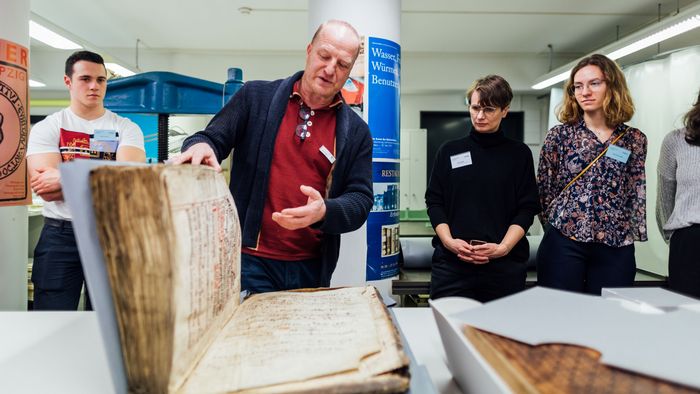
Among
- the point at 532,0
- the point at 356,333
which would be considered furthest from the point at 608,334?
the point at 532,0

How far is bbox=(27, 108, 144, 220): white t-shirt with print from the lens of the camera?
6.41ft

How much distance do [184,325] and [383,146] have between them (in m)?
2.12

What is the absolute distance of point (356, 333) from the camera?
0.49 metres

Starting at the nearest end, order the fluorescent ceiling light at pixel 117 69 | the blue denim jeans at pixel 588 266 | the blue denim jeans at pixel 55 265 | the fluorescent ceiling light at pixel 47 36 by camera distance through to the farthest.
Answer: the blue denim jeans at pixel 588 266
the blue denim jeans at pixel 55 265
the fluorescent ceiling light at pixel 47 36
the fluorescent ceiling light at pixel 117 69

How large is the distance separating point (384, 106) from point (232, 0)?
2990 millimetres

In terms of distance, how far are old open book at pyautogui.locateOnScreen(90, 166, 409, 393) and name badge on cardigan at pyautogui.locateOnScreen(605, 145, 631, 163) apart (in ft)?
5.21

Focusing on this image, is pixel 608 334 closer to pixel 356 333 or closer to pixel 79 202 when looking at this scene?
pixel 356 333

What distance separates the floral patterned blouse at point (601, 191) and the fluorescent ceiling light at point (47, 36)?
4.88m

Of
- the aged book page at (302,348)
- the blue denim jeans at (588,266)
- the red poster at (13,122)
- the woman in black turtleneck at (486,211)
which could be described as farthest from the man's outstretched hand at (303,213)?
the red poster at (13,122)

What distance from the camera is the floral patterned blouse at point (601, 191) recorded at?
1646mm

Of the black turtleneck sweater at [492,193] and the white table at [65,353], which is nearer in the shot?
the white table at [65,353]

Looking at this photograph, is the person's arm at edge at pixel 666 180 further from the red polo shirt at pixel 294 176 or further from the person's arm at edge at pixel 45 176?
the person's arm at edge at pixel 45 176

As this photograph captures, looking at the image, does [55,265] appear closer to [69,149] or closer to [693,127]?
[69,149]

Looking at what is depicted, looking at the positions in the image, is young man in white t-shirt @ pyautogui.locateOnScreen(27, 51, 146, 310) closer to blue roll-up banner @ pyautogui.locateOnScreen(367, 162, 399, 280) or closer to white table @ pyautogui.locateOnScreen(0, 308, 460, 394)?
blue roll-up banner @ pyautogui.locateOnScreen(367, 162, 399, 280)
